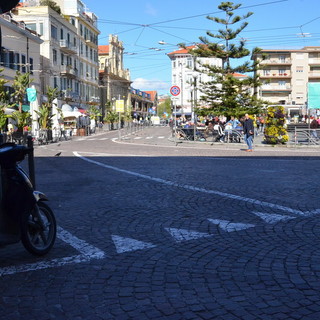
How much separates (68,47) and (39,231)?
57.7m

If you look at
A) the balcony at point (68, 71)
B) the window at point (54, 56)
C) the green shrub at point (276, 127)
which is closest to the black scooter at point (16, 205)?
the green shrub at point (276, 127)

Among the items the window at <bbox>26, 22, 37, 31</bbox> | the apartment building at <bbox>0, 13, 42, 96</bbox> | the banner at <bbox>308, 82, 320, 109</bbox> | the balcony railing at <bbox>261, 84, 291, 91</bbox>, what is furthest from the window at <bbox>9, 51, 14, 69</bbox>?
the balcony railing at <bbox>261, 84, 291, 91</bbox>

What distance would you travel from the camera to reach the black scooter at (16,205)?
4477 millimetres

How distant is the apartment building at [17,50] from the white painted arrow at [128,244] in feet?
114

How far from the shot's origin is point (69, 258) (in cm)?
466

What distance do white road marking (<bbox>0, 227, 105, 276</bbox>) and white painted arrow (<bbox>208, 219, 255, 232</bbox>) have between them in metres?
1.72

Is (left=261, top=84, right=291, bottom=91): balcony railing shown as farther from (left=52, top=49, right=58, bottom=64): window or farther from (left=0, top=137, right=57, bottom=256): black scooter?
(left=0, top=137, right=57, bottom=256): black scooter

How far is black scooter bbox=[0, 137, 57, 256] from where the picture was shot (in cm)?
448

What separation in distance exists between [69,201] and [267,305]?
16.8 ft

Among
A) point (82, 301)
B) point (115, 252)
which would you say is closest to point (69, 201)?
point (115, 252)

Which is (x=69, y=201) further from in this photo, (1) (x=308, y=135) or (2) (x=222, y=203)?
(1) (x=308, y=135)

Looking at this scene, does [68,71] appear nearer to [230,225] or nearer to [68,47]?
[68,47]

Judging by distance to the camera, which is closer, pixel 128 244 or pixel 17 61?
pixel 128 244

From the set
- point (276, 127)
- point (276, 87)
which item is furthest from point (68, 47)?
point (276, 87)
